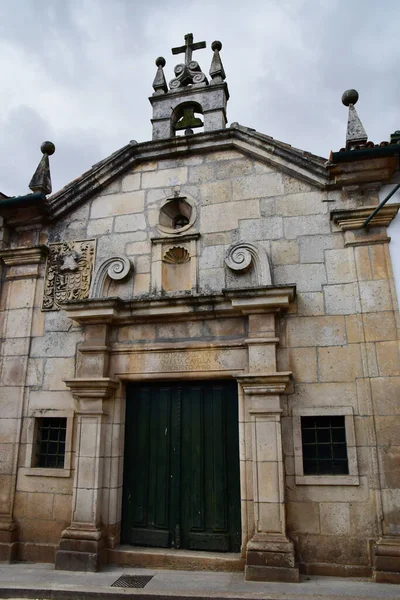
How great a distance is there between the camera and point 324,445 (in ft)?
16.8

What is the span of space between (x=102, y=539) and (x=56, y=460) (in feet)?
3.74

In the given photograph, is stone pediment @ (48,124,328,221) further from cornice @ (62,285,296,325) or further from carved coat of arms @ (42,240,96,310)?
cornice @ (62,285,296,325)

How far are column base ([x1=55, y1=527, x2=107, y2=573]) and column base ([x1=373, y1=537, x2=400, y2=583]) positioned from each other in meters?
2.93

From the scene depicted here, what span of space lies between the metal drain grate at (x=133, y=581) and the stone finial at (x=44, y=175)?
5.04 metres

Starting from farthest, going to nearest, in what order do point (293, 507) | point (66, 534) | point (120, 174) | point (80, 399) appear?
point (120, 174), point (80, 399), point (66, 534), point (293, 507)

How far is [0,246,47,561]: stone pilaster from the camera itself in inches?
225

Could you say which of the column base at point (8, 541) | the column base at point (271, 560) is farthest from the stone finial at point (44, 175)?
the column base at point (271, 560)

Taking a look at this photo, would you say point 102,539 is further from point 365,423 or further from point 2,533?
point 365,423

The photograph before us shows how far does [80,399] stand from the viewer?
225 inches

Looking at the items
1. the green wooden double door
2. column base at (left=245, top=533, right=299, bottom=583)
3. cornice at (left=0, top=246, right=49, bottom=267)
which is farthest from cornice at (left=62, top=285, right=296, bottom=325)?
column base at (left=245, top=533, right=299, bottom=583)

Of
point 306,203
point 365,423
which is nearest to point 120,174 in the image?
point 306,203

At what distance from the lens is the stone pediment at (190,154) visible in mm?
5953

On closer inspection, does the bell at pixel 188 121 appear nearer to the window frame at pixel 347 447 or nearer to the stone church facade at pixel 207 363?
the stone church facade at pixel 207 363

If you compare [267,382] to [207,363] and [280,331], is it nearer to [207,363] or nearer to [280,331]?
[280,331]
